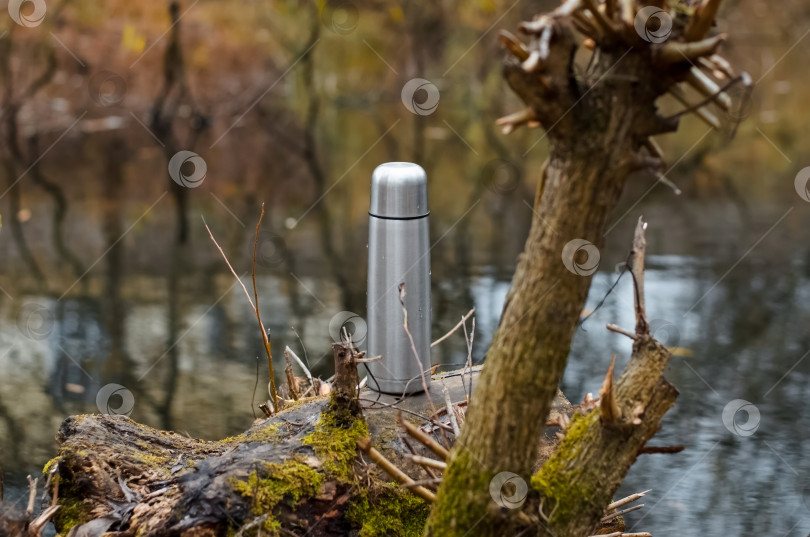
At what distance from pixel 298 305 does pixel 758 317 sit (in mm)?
3322

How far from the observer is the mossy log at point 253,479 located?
2.43m

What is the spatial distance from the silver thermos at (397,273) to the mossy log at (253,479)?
19 cm

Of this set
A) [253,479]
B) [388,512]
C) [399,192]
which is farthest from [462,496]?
[399,192]

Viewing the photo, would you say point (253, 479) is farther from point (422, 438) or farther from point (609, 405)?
point (609, 405)

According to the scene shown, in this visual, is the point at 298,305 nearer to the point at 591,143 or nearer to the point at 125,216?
the point at 125,216

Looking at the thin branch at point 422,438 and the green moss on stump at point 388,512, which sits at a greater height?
the thin branch at point 422,438

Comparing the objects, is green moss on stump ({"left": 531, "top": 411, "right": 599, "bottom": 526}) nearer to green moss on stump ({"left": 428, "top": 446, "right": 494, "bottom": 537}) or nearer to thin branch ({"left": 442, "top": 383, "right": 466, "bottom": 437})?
green moss on stump ({"left": 428, "top": 446, "right": 494, "bottom": 537})

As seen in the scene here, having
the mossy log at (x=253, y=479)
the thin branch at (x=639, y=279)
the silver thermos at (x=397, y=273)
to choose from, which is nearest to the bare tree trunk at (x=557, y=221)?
the thin branch at (x=639, y=279)

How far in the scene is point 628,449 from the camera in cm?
229

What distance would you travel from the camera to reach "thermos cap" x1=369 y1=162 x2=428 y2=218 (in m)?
2.91

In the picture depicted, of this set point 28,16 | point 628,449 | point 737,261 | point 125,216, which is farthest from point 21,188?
point 628,449

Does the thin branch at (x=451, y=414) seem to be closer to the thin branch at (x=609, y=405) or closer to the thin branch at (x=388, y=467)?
the thin branch at (x=388, y=467)

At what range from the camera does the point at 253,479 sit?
8.11 ft

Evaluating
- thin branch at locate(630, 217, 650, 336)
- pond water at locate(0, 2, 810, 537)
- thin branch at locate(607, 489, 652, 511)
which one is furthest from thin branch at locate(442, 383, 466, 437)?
pond water at locate(0, 2, 810, 537)
